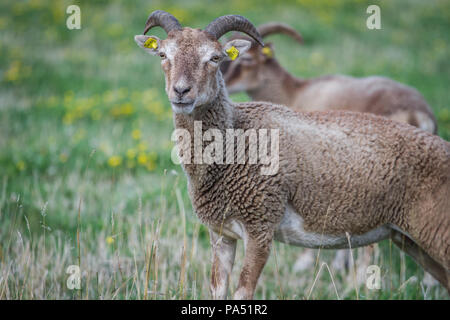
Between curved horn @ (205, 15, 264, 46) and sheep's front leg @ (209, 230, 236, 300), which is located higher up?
curved horn @ (205, 15, 264, 46)

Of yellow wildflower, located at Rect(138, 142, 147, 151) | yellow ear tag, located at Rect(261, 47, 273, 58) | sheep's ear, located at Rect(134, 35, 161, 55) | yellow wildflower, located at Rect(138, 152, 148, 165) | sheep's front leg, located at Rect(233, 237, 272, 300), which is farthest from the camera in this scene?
yellow ear tag, located at Rect(261, 47, 273, 58)

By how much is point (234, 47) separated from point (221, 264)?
1.71 metres

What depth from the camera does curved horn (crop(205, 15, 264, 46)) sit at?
13.1 feet

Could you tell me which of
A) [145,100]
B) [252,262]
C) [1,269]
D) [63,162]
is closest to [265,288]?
[252,262]

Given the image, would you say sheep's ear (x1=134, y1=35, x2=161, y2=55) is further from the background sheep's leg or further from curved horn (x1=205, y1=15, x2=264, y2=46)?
the background sheep's leg

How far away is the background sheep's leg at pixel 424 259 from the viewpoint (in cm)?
430

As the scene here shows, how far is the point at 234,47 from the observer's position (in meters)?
4.16

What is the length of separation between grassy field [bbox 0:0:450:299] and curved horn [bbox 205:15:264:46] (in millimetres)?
1442

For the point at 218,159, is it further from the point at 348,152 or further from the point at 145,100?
the point at 145,100

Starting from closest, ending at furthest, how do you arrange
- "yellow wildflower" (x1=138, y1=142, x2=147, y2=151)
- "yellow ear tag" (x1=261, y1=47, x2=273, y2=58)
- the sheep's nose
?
the sheep's nose
"yellow wildflower" (x1=138, y1=142, x2=147, y2=151)
"yellow ear tag" (x1=261, y1=47, x2=273, y2=58)

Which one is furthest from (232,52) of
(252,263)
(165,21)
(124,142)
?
(124,142)

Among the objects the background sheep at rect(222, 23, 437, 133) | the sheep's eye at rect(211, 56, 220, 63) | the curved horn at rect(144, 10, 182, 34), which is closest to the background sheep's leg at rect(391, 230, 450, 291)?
the background sheep at rect(222, 23, 437, 133)

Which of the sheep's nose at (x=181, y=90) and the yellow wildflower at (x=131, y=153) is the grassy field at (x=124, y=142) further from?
the sheep's nose at (x=181, y=90)

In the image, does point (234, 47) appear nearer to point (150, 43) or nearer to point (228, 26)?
point (228, 26)
